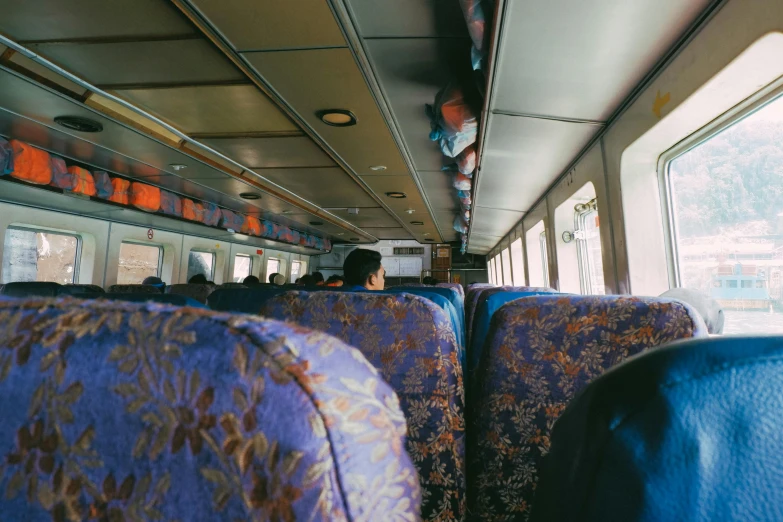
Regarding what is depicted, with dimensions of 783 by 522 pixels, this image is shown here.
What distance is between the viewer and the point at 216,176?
5.44 metres

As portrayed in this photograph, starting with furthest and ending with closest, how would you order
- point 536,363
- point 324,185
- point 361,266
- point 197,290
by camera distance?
point 324,185, point 197,290, point 361,266, point 536,363

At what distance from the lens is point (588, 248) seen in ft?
16.4

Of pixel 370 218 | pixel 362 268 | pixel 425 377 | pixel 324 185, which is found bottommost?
pixel 425 377

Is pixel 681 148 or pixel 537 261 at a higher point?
pixel 681 148

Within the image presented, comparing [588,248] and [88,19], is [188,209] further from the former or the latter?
[588,248]

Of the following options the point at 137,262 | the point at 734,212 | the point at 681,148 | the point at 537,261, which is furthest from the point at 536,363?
the point at 137,262

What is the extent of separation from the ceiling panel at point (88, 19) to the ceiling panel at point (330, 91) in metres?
0.44

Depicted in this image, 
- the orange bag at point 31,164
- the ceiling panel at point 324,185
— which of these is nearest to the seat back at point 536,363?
the ceiling panel at point 324,185

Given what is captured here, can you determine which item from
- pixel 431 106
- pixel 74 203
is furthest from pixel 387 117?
pixel 74 203

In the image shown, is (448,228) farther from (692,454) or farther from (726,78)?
(692,454)

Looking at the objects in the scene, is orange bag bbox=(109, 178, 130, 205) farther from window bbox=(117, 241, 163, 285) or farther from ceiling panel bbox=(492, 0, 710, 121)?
ceiling panel bbox=(492, 0, 710, 121)

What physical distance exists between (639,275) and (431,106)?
187cm

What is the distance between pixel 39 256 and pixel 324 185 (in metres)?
3.88

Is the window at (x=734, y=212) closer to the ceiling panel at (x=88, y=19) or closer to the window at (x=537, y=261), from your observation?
the ceiling panel at (x=88, y=19)
